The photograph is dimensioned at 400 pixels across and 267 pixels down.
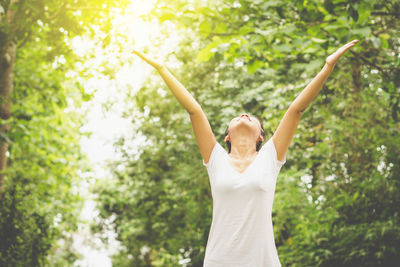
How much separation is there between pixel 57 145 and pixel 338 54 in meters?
15.5

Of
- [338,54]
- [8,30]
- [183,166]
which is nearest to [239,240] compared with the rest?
[338,54]

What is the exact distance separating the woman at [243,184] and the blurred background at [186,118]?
2.39m

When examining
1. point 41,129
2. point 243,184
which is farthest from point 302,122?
point 41,129

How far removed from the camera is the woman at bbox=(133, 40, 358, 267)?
2.39 m

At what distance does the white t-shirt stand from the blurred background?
269 cm

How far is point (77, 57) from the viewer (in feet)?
36.3

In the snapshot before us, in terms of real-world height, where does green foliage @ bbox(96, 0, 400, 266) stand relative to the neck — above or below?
above

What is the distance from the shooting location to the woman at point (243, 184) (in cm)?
239

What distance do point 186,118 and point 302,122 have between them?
539 centimetres

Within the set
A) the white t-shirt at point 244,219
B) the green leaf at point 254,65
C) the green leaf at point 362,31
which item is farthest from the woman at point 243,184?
the green leaf at point 254,65

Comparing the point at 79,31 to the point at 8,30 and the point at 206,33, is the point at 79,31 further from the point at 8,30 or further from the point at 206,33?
the point at 206,33

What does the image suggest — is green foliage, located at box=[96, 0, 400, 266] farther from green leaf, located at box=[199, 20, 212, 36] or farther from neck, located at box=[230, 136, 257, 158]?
neck, located at box=[230, 136, 257, 158]

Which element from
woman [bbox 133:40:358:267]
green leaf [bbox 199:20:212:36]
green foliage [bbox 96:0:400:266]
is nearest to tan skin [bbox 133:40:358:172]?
woman [bbox 133:40:358:267]

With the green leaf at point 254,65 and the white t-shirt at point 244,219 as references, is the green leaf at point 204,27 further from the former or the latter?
the white t-shirt at point 244,219
